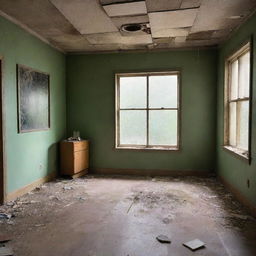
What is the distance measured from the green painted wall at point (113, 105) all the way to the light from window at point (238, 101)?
26.3 inches

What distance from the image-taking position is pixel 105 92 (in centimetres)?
547

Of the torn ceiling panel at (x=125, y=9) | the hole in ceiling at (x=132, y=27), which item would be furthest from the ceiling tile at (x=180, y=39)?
the torn ceiling panel at (x=125, y=9)

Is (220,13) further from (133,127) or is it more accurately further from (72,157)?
(72,157)

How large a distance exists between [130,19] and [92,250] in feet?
10.1

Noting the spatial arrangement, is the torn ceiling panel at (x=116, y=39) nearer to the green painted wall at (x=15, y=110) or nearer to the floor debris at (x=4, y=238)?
the green painted wall at (x=15, y=110)

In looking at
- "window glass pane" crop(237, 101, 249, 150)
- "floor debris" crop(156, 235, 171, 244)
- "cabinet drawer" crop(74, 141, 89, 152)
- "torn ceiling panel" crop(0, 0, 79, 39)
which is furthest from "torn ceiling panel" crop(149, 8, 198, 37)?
"floor debris" crop(156, 235, 171, 244)

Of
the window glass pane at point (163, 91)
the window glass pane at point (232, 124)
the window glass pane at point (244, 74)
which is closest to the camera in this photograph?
the window glass pane at point (244, 74)

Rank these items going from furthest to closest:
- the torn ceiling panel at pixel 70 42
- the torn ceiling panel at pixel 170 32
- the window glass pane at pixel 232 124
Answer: the torn ceiling panel at pixel 70 42
the window glass pane at pixel 232 124
the torn ceiling panel at pixel 170 32

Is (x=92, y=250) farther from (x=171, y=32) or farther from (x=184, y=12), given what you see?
(x=171, y=32)

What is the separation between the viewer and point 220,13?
3.37 meters

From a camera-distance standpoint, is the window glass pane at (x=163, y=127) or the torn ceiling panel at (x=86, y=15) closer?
the torn ceiling panel at (x=86, y=15)

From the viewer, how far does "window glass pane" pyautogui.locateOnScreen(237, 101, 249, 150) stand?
144 inches

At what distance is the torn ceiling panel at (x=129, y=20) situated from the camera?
3512 millimetres

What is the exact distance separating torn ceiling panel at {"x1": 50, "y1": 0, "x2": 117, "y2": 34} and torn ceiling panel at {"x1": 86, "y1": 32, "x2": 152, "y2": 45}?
22 centimetres
